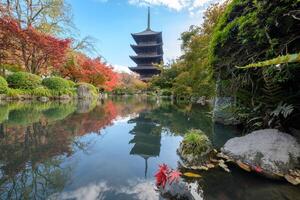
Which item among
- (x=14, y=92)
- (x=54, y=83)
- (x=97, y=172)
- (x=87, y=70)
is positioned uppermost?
(x=87, y=70)

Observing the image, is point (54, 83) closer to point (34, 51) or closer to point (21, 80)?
point (21, 80)

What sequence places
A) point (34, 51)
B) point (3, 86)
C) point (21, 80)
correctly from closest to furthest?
1. point (3, 86)
2. point (21, 80)
3. point (34, 51)

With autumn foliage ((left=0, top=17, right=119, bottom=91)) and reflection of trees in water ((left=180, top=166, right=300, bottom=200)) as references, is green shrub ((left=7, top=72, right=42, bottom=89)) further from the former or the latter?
reflection of trees in water ((left=180, top=166, right=300, bottom=200))

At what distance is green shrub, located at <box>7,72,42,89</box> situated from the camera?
38.0 ft

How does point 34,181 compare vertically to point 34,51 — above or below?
below

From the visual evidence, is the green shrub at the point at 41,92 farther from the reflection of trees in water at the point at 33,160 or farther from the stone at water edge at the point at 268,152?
the stone at water edge at the point at 268,152

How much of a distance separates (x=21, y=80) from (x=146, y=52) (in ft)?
73.2

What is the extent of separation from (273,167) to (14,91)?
1241 centimetres

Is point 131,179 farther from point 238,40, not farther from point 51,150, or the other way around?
point 238,40

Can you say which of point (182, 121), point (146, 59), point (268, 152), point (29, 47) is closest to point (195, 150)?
point (268, 152)

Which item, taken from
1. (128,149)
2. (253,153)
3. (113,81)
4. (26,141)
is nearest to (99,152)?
(128,149)

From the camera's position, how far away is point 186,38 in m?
12.8

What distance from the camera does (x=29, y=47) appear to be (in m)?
13.0

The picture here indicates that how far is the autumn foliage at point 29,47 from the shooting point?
40.0ft
